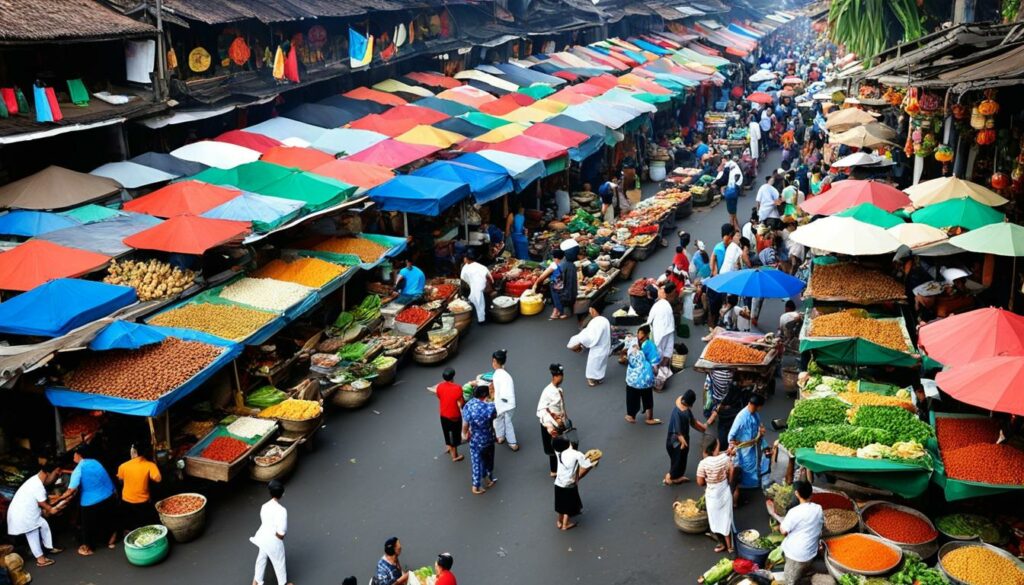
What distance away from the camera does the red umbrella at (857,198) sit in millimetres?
14203

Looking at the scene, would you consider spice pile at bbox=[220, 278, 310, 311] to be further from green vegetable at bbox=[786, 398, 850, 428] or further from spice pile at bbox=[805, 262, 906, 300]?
spice pile at bbox=[805, 262, 906, 300]

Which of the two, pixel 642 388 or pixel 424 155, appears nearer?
pixel 642 388

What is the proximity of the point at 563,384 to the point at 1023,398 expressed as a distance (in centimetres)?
670

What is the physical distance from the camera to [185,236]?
491 inches

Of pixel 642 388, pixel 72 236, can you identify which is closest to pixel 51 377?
pixel 72 236

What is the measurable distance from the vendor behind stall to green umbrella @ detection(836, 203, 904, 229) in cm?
679

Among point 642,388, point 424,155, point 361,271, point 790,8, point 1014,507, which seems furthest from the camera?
point 790,8

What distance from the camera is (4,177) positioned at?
15.3m

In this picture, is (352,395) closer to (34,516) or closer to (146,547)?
(146,547)

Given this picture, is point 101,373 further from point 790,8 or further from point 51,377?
point 790,8

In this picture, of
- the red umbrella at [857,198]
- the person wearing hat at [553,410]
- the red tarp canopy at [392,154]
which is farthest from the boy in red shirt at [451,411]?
the red tarp canopy at [392,154]

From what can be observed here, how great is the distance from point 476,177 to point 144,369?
27.7 ft

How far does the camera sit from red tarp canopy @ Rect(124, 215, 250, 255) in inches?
487

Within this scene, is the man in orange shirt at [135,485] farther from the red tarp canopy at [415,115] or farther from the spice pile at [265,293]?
the red tarp canopy at [415,115]
